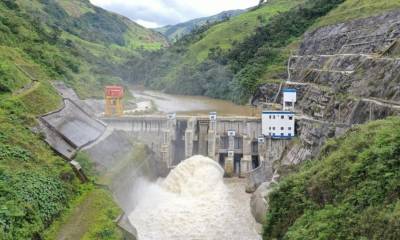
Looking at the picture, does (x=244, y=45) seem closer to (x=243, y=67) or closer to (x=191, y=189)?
(x=243, y=67)

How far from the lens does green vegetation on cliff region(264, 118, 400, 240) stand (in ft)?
50.9

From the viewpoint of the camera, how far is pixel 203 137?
43969 mm

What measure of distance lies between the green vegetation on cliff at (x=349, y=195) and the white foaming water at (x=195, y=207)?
8.07 meters

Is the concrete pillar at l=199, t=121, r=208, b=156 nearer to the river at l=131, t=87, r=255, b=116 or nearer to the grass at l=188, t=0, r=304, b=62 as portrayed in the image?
the river at l=131, t=87, r=255, b=116

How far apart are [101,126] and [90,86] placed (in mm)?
25307

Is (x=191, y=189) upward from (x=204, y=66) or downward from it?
downward

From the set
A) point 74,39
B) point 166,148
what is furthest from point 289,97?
point 74,39

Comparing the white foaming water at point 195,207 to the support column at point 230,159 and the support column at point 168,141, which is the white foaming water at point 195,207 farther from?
the support column at point 168,141

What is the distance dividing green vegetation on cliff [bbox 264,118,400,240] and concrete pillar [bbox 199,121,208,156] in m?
22.3

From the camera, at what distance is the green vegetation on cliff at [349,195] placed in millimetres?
15500

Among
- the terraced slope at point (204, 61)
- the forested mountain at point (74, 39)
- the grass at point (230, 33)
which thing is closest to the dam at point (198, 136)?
the forested mountain at point (74, 39)

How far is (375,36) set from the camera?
4853 centimetres

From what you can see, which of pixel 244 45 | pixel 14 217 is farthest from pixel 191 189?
pixel 244 45

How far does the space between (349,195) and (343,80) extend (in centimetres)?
2728
